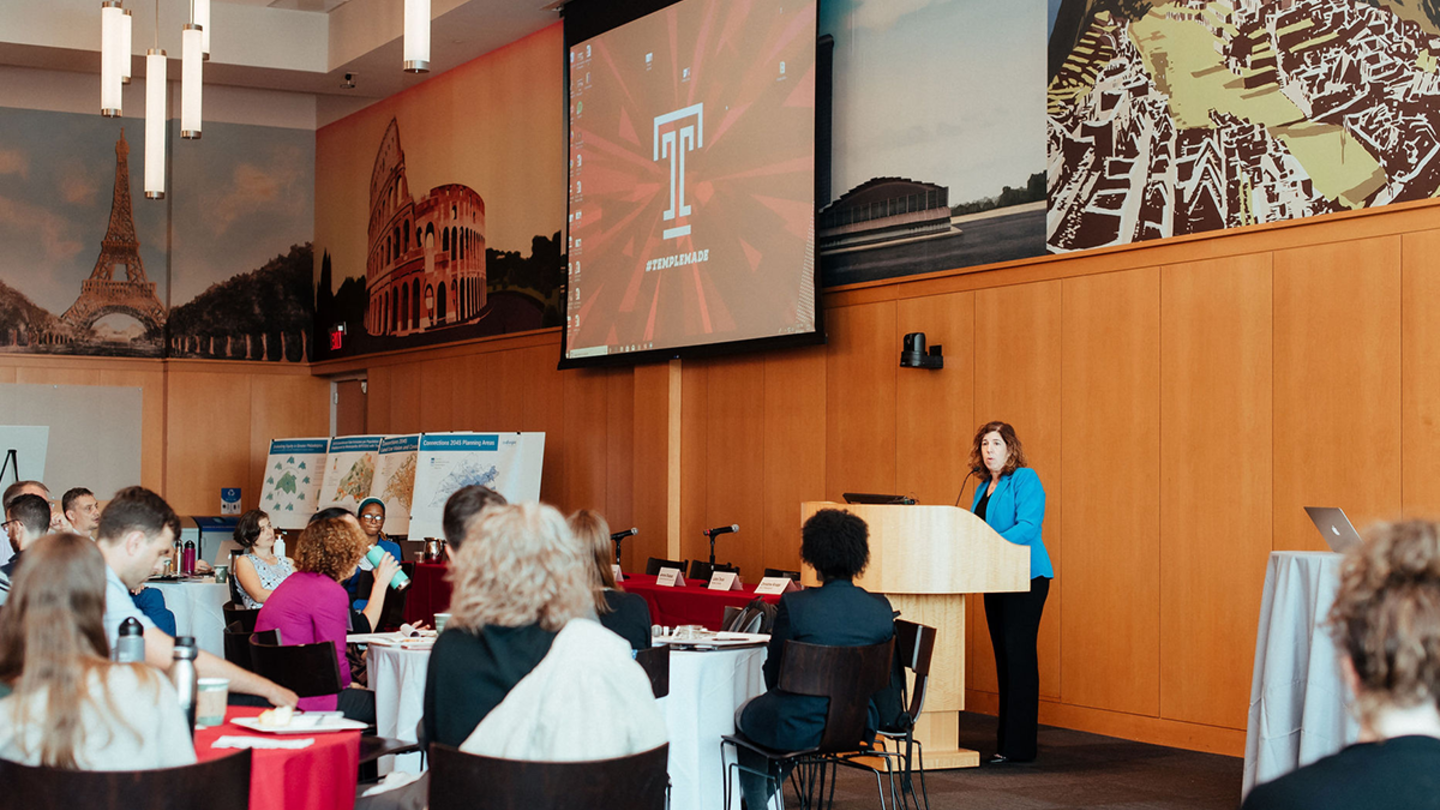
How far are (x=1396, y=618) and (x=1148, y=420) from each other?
573 centimetres

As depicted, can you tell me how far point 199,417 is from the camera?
1529 centimetres

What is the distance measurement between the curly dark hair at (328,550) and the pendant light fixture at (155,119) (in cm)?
335

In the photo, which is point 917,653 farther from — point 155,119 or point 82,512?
point 155,119

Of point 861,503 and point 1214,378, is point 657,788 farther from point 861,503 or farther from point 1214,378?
point 1214,378

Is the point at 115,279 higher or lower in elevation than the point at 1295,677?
higher

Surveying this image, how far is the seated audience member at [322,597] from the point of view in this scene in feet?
15.9

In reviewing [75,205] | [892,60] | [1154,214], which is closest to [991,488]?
[1154,214]

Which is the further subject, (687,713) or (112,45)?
(112,45)

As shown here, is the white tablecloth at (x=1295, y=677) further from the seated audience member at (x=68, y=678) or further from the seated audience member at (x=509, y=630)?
the seated audience member at (x=68, y=678)

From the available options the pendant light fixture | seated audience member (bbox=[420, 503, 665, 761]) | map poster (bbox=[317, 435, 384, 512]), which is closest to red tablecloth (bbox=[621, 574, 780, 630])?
the pendant light fixture

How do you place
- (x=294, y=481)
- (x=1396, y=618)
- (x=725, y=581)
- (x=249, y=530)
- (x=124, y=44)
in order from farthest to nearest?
1. (x=294, y=481)
2. (x=725, y=581)
3. (x=124, y=44)
4. (x=249, y=530)
5. (x=1396, y=618)

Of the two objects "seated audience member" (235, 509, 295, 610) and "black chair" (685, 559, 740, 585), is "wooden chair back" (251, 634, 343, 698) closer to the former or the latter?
"seated audience member" (235, 509, 295, 610)

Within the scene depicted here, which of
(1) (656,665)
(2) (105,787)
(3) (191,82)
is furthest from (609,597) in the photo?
(3) (191,82)

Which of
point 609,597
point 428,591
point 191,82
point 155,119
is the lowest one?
point 428,591
